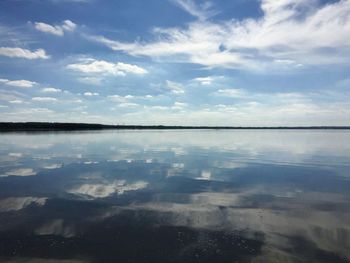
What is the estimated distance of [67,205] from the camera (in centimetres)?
1503

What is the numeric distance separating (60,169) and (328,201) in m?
19.5

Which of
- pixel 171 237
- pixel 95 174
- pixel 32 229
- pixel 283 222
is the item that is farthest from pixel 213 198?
pixel 95 174

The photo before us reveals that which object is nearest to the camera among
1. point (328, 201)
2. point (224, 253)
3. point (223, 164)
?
point (224, 253)

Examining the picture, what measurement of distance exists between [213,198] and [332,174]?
12.9 m

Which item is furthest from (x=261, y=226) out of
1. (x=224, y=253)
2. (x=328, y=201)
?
(x=328, y=201)

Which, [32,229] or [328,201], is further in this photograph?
[328,201]

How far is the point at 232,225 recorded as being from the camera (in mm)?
12109

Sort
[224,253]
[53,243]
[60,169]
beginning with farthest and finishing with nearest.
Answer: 1. [60,169]
2. [53,243]
3. [224,253]

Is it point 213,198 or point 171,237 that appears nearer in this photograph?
point 171,237

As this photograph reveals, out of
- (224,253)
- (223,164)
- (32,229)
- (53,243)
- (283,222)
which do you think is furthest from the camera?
(223,164)

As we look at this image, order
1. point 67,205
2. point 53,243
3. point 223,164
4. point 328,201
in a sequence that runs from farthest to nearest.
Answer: point 223,164, point 328,201, point 67,205, point 53,243

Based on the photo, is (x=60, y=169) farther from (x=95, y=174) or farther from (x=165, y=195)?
(x=165, y=195)

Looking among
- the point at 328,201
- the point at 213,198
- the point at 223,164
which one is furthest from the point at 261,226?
the point at 223,164

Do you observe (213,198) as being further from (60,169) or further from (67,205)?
(60,169)
